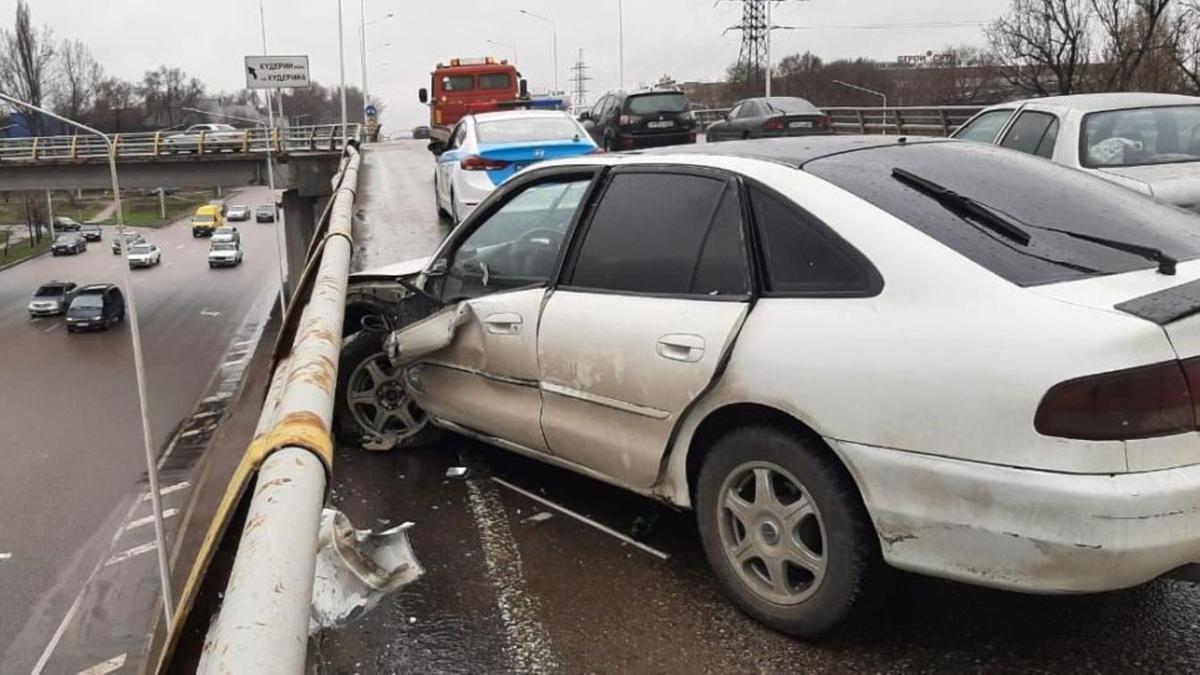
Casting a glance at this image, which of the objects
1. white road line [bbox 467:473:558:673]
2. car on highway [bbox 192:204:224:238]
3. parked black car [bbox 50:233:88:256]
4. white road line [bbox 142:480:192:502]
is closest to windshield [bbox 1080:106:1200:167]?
white road line [bbox 467:473:558:673]

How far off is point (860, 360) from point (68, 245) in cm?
7971

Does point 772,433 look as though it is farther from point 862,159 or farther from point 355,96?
point 355,96

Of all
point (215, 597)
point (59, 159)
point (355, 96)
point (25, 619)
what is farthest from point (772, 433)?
point (355, 96)

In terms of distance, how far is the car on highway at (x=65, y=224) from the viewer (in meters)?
69.6

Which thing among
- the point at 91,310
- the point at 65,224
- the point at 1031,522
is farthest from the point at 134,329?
the point at 65,224

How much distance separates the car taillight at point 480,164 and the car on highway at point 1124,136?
19.6 ft

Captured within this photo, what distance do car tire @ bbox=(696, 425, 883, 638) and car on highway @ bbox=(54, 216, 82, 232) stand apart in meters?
72.9

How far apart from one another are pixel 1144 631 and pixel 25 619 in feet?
65.5

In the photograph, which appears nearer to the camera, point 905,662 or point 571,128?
point 905,662

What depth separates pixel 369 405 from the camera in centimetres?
562

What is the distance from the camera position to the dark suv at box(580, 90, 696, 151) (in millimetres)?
24125

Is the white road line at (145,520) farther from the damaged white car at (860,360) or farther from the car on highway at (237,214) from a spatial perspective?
the car on highway at (237,214)

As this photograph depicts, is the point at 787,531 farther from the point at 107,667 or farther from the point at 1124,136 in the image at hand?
the point at 107,667

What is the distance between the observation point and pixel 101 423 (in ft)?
113
